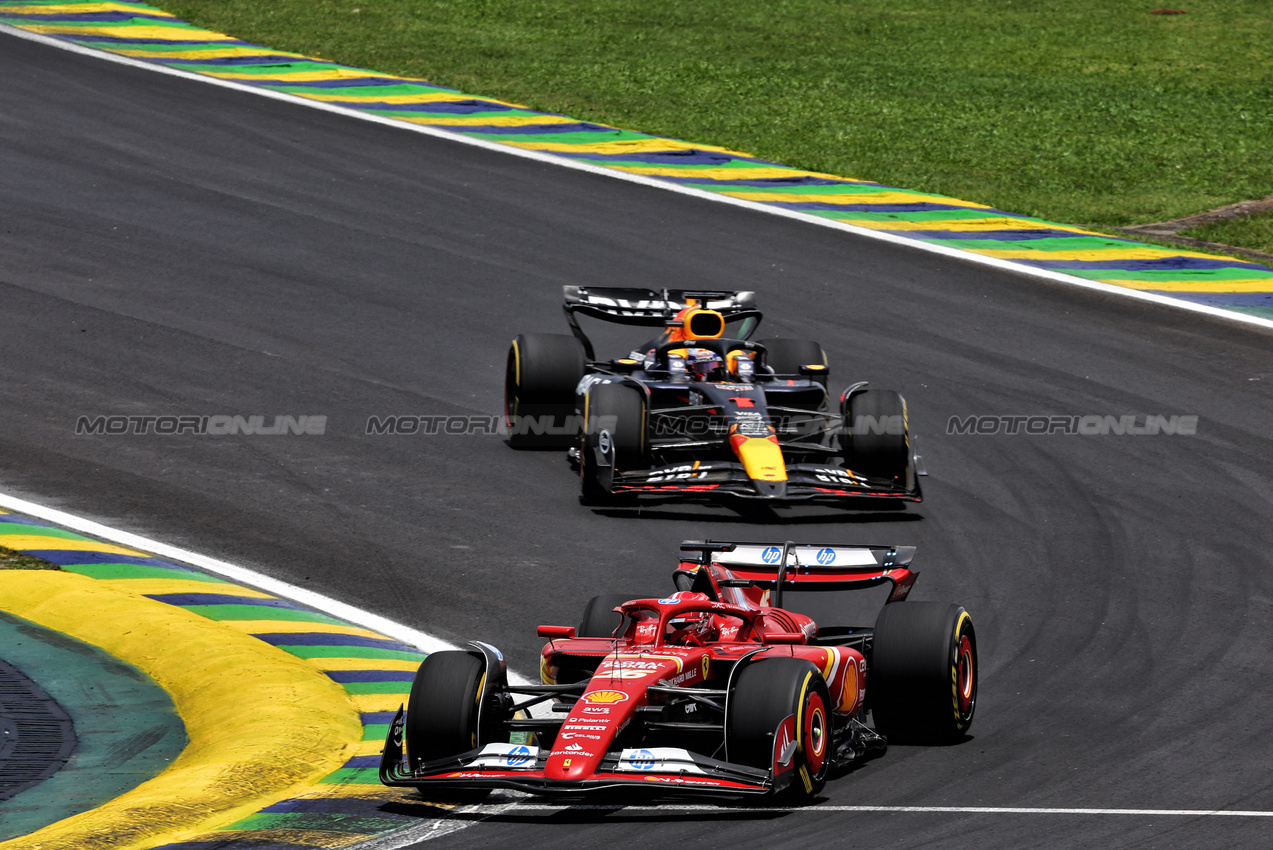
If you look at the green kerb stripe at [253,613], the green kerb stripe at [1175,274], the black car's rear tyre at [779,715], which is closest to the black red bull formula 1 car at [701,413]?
the green kerb stripe at [253,613]

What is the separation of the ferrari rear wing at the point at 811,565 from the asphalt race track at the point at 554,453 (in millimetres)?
1065

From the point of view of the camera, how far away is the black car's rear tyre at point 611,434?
14.6 meters

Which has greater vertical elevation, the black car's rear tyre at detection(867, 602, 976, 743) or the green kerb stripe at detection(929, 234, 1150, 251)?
the green kerb stripe at detection(929, 234, 1150, 251)

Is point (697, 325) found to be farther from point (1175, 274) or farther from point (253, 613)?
point (1175, 274)

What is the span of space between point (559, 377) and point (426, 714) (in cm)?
760

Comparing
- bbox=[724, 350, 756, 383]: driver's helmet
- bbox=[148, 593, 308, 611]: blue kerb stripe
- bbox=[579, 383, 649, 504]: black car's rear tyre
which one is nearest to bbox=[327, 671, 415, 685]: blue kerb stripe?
bbox=[148, 593, 308, 611]: blue kerb stripe

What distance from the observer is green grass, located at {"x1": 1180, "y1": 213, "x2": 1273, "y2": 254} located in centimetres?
2308


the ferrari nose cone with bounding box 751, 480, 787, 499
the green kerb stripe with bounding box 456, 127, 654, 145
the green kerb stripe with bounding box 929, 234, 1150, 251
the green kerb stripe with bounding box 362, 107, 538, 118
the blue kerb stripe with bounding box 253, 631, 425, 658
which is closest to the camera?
the blue kerb stripe with bounding box 253, 631, 425, 658

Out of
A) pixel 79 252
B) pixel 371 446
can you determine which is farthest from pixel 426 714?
pixel 79 252

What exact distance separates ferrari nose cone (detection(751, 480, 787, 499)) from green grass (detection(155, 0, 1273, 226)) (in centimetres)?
1155

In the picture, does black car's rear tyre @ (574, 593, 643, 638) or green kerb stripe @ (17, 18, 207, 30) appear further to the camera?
green kerb stripe @ (17, 18, 207, 30)

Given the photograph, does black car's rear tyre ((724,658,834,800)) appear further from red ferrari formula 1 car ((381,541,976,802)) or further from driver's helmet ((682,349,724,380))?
driver's helmet ((682,349,724,380))

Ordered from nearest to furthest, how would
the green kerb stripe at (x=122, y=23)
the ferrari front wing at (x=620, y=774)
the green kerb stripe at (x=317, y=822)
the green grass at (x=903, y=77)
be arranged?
the ferrari front wing at (x=620, y=774)
the green kerb stripe at (x=317, y=822)
the green grass at (x=903, y=77)
the green kerb stripe at (x=122, y=23)

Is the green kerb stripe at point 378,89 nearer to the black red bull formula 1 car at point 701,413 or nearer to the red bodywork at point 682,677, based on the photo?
the black red bull formula 1 car at point 701,413
